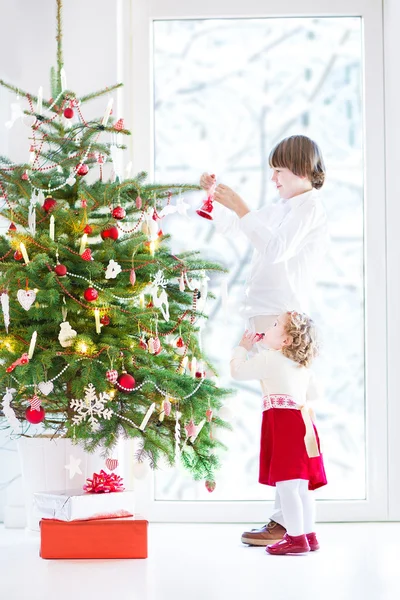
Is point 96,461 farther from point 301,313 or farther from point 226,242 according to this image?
point 226,242

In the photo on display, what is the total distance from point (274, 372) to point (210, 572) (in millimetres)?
583

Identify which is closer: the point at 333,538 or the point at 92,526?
the point at 92,526

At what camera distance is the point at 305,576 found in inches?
86.8

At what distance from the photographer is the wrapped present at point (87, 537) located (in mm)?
2387

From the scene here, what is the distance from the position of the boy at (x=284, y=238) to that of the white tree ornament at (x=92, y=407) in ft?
1.68

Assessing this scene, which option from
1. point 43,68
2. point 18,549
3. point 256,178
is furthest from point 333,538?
point 43,68

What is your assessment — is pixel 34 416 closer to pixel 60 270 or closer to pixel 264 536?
pixel 60 270

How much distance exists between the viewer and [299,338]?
2.50 meters

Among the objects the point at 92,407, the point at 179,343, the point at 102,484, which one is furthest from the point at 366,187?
the point at 102,484

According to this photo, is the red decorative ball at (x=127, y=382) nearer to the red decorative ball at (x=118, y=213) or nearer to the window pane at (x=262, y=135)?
the red decorative ball at (x=118, y=213)

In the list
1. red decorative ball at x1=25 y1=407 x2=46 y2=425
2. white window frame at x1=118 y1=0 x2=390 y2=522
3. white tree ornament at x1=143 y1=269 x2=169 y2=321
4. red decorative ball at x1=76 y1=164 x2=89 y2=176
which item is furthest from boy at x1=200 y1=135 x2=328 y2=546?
red decorative ball at x1=25 y1=407 x2=46 y2=425

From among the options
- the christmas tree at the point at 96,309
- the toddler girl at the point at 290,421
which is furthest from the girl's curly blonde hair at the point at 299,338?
the christmas tree at the point at 96,309

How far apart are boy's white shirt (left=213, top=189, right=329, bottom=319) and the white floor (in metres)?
0.71

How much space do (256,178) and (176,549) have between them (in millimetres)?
1363
